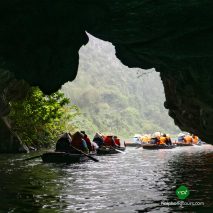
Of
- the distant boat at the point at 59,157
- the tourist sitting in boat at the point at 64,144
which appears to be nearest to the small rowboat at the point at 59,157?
the distant boat at the point at 59,157

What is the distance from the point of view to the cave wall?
917cm

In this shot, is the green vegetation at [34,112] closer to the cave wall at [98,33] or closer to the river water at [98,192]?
the river water at [98,192]

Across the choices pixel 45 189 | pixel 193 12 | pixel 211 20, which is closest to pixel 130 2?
pixel 193 12

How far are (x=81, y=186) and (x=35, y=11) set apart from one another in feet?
24.8

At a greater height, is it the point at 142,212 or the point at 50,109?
the point at 50,109

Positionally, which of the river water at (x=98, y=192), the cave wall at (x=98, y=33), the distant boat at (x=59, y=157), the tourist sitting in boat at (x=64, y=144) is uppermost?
the cave wall at (x=98, y=33)

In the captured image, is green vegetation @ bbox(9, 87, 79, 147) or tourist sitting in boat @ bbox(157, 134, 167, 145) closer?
green vegetation @ bbox(9, 87, 79, 147)

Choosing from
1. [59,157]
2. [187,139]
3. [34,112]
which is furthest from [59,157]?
[187,139]

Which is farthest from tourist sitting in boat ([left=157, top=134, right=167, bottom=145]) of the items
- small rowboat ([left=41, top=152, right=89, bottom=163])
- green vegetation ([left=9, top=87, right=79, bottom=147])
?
small rowboat ([left=41, top=152, right=89, bottom=163])

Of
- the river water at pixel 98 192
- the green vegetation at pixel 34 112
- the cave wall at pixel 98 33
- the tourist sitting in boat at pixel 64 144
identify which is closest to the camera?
the cave wall at pixel 98 33

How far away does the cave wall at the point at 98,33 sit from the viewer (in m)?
9.17

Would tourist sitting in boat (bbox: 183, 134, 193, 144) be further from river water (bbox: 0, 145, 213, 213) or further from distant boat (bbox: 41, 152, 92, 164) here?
river water (bbox: 0, 145, 213, 213)

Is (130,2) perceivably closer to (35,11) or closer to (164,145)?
(35,11)

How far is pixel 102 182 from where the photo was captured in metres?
16.2
